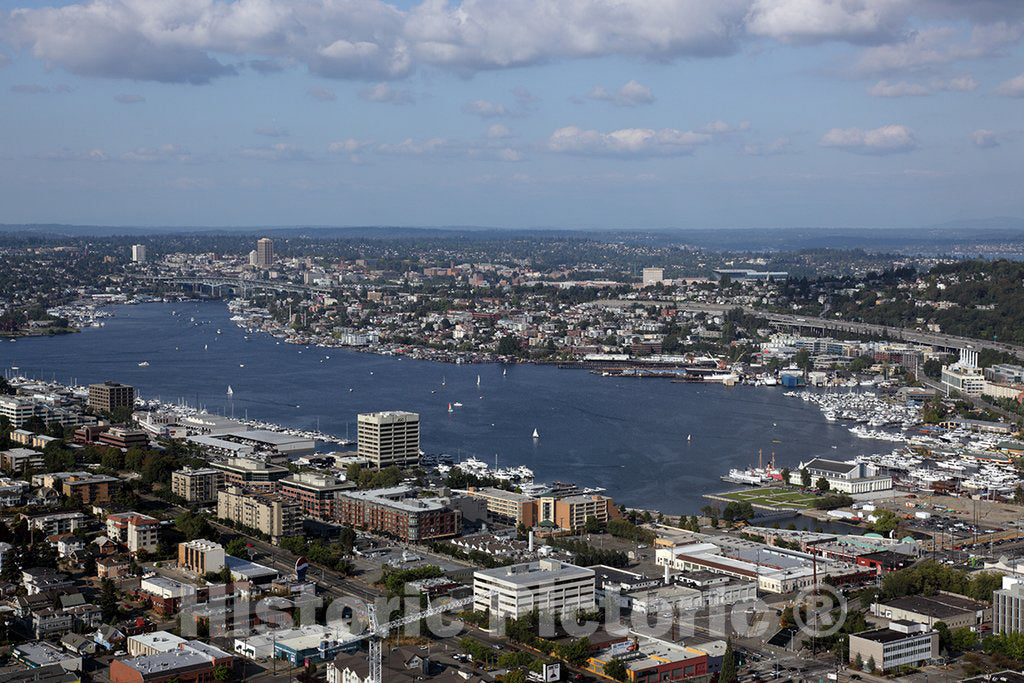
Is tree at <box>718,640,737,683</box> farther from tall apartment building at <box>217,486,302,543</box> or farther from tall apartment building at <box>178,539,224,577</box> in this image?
tall apartment building at <box>217,486,302,543</box>

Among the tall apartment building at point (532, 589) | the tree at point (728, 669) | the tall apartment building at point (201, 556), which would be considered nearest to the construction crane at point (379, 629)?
the tall apartment building at point (532, 589)

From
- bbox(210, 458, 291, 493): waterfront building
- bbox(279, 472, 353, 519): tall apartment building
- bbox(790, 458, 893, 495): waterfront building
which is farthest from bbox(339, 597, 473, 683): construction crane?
bbox(790, 458, 893, 495): waterfront building

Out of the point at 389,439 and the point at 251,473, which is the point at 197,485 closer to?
the point at 251,473

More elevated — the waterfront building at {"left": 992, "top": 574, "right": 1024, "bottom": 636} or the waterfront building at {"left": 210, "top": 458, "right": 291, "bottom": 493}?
the waterfront building at {"left": 992, "top": 574, "right": 1024, "bottom": 636}

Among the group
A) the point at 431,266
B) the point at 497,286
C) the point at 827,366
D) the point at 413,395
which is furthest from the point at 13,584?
the point at 431,266

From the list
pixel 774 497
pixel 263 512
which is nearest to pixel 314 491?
pixel 263 512

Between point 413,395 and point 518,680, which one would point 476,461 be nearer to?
point 413,395
